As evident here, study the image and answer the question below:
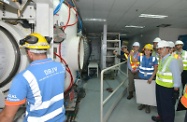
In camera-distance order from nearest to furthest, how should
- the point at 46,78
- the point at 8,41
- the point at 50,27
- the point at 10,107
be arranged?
1. the point at 10,107
2. the point at 46,78
3. the point at 8,41
4. the point at 50,27

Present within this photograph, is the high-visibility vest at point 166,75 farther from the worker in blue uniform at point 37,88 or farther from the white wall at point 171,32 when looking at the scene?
the white wall at point 171,32

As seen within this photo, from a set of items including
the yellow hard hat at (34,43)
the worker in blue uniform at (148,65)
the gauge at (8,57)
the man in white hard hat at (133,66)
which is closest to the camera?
the yellow hard hat at (34,43)

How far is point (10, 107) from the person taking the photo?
0.97 m

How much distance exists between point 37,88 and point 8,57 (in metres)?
0.61

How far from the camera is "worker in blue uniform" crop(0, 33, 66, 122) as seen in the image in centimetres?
98

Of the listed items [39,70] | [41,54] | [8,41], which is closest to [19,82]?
[39,70]

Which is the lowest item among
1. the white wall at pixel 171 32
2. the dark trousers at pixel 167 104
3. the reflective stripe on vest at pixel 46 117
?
the dark trousers at pixel 167 104

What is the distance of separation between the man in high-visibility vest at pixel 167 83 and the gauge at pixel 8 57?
6.42 ft

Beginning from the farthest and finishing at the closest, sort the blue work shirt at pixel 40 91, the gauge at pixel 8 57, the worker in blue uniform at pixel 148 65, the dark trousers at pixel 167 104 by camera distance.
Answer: the worker in blue uniform at pixel 148 65
the dark trousers at pixel 167 104
the gauge at pixel 8 57
the blue work shirt at pixel 40 91

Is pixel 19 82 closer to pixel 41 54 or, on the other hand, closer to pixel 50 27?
pixel 41 54

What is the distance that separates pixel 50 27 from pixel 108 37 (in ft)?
18.9

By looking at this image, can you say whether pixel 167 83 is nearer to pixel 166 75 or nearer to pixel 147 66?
pixel 166 75

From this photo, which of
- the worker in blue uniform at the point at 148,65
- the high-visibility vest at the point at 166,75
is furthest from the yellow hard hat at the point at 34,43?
the worker in blue uniform at the point at 148,65

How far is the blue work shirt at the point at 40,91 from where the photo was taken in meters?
0.98
